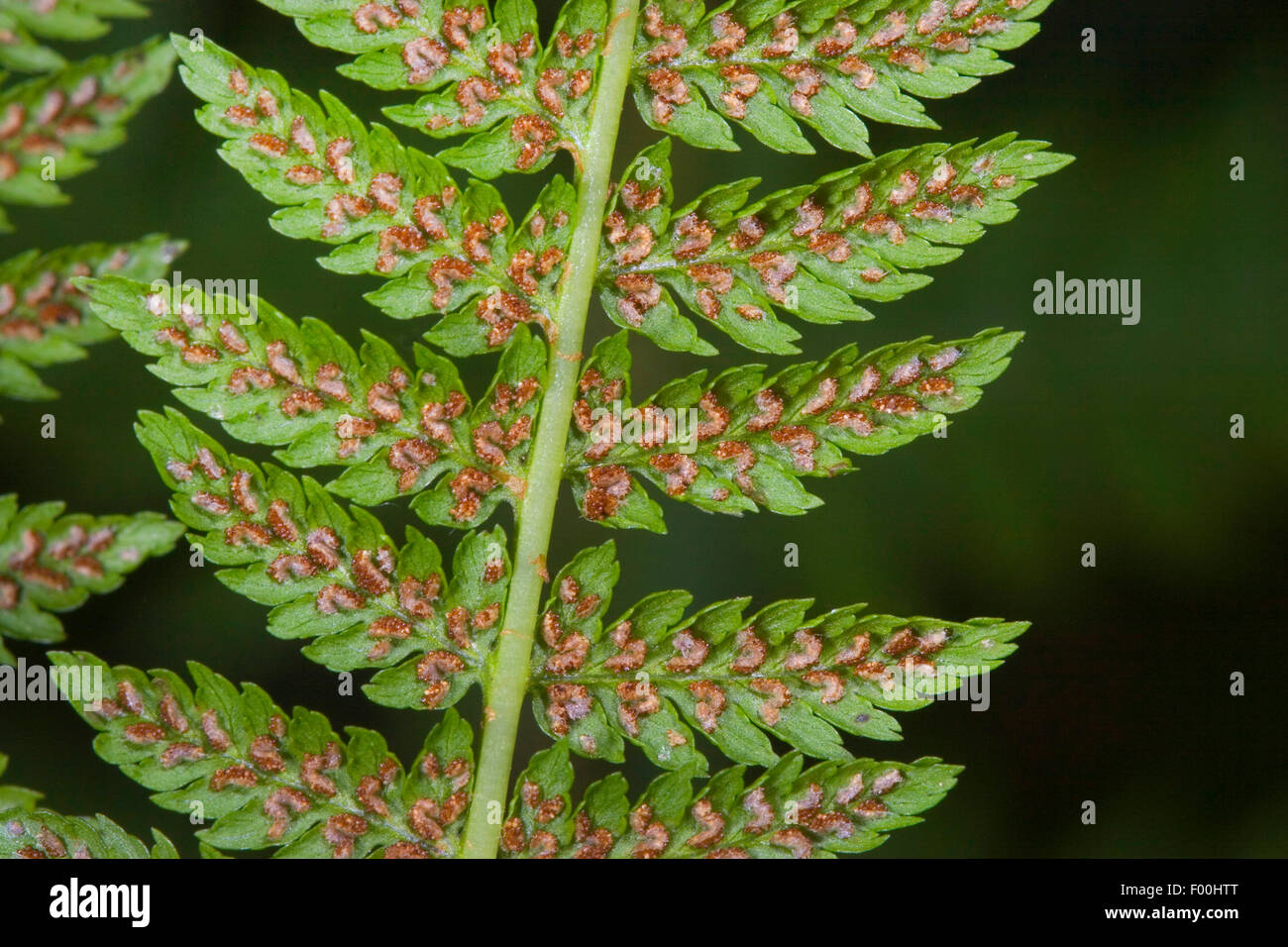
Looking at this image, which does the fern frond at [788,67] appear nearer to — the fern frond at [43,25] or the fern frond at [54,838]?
the fern frond at [43,25]

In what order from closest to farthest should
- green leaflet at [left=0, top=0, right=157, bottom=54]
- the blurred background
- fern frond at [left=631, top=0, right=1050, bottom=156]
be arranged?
green leaflet at [left=0, top=0, right=157, bottom=54], fern frond at [left=631, top=0, right=1050, bottom=156], the blurred background

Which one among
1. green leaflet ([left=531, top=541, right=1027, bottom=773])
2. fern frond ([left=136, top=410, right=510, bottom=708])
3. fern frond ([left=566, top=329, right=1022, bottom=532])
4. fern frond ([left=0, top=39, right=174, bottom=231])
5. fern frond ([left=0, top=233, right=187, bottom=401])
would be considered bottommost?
green leaflet ([left=531, top=541, right=1027, bottom=773])

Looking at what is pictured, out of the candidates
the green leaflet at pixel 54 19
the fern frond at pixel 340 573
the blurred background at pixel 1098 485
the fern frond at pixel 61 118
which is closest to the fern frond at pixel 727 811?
the fern frond at pixel 340 573

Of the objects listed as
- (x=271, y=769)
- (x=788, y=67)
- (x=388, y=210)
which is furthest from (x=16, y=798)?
(x=788, y=67)

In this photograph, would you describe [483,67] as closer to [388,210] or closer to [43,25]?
[388,210]

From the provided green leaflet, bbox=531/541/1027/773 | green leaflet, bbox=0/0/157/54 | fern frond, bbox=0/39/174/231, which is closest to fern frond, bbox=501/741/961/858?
green leaflet, bbox=531/541/1027/773

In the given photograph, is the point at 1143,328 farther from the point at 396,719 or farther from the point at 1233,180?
the point at 396,719

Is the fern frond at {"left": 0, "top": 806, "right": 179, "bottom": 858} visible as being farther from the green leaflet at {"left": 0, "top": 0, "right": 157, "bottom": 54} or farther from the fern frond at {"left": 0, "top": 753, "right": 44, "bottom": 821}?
the green leaflet at {"left": 0, "top": 0, "right": 157, "bottom": 54}
